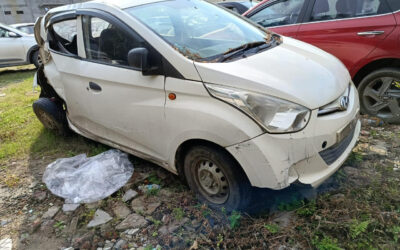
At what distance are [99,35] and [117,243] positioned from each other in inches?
73.9

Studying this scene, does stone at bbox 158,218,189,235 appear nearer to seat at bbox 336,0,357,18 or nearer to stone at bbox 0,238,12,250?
stone at bbox 0,238,12,250

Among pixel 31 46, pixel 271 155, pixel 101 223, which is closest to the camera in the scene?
pixel 271 155

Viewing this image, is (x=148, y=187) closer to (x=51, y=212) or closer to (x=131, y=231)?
(x=131, y=231)

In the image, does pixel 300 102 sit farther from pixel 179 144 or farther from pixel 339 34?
pixel 339 34

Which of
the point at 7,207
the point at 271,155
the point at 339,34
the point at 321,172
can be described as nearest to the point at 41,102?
the point at 7,207

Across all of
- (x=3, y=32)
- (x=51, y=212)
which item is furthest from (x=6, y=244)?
(x=3, y=32)

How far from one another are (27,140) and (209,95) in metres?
3.25

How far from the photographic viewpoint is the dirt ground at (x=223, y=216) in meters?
2.18

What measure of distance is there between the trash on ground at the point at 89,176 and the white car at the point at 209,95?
227mm

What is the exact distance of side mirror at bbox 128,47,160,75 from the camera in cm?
233

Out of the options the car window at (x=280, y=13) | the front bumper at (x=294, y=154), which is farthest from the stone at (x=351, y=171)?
the car window at (x=280, y=13)

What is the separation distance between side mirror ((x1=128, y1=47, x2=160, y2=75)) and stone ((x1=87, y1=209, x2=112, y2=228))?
1273 mm

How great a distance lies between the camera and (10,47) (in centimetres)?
891

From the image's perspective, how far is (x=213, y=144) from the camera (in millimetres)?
2264
